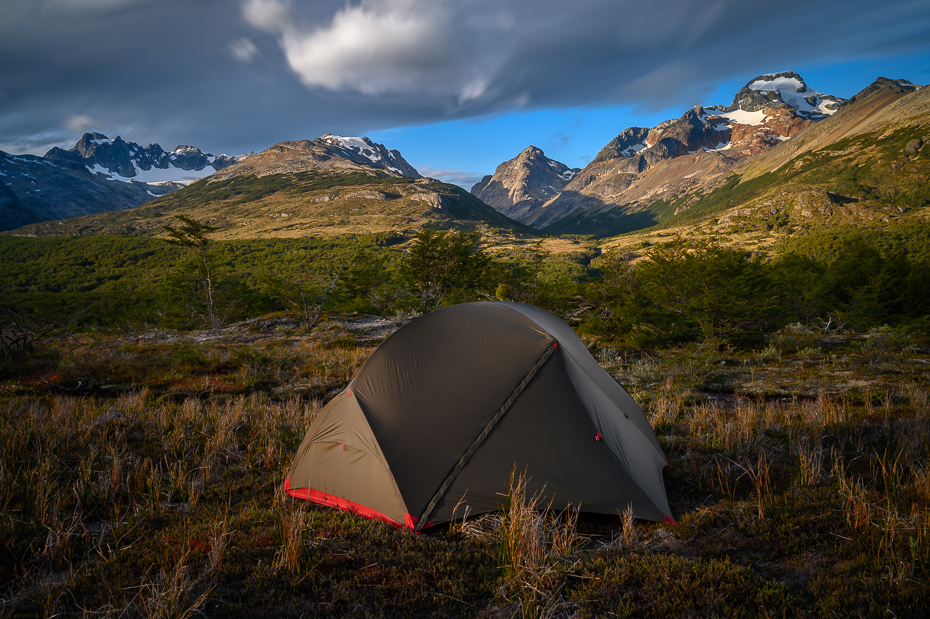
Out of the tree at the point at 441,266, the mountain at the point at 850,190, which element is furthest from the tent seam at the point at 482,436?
the mountain at the point at 850,190

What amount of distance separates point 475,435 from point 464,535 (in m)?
0.97

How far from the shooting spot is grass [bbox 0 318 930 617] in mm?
2727

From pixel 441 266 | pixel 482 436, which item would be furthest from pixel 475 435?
pixel 441 266

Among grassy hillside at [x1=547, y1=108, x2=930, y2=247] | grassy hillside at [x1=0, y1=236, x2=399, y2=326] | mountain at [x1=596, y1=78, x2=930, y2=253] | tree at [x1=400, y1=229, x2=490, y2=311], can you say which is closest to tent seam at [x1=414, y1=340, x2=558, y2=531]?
tree at [x1=400, y1=229, x2=490, y2=311]

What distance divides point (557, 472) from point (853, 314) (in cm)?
2044

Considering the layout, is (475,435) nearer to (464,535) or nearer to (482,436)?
(482,436)

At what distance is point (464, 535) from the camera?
3.71 meters

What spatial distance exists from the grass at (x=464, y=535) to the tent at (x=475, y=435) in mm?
255

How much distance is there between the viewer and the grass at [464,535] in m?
2.73

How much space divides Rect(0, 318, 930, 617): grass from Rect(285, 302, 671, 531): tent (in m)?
0.25

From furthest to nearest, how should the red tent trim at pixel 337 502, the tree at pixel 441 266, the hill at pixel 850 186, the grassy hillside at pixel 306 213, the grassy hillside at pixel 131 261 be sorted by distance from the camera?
the grassy hillside at pixel 306 213 → the hill at pixel 850 186 → the grassy hillside at pixel 131 261 → the tree at pixel 441 266 → the red tent trim at pixel 337 502

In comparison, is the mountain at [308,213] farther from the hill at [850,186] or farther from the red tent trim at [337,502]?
the red tent trim at [337,502]

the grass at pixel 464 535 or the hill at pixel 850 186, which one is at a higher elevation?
the hill at pixel 850 186

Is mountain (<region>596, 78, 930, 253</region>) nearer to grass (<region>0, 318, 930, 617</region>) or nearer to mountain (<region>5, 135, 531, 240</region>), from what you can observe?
mountain (<region>5, 135, 531, 240</region>)
